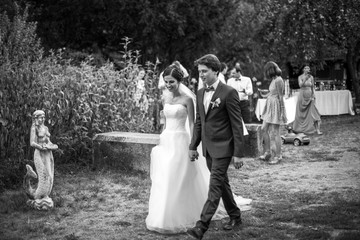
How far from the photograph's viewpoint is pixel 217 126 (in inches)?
244

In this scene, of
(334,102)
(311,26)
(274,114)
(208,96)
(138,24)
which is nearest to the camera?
(208,96)

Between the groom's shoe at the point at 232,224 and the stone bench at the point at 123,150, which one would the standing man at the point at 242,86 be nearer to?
the stone bench at the point at 123,150

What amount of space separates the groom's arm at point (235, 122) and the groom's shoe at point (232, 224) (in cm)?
96

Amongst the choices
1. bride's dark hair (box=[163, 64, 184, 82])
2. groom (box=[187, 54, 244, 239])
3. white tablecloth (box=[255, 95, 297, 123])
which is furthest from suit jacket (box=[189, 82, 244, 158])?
white tablecloth (box=[255, 95, 297, 123])

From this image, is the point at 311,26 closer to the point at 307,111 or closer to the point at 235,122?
the point at 307,111

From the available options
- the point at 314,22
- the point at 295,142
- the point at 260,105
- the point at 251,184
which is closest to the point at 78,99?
the point at 251,184

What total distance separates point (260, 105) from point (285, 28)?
16.1 feet

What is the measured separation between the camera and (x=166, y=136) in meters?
7.02

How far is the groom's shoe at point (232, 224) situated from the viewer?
6456 millimetres

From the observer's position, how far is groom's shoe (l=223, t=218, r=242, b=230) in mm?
6456

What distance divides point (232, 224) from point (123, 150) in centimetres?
434

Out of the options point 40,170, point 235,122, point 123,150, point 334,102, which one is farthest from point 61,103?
point 334,102

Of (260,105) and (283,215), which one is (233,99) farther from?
(260,105)

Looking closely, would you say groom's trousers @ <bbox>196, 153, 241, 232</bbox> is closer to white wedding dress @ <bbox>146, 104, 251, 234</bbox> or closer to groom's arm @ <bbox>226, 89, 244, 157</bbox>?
groom's arm @ <bbox>226, 89, 244, 157</bbox>
